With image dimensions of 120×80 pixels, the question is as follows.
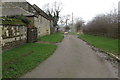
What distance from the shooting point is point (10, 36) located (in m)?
9.85

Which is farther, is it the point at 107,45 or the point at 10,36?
the point at 107,45

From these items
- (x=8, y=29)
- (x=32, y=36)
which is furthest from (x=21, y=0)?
(x=8, y=29)

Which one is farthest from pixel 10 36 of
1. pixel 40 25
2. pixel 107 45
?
pixel 40 25

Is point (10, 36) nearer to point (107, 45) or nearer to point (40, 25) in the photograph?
point (107, 45)

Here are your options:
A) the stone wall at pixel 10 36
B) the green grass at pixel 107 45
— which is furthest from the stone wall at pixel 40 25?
the stone wall at pixel 10 36

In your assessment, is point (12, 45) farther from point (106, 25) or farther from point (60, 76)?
point (106, 25)

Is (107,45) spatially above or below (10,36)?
below

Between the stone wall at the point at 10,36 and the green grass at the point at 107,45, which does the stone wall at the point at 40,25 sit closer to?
the green grass at the point at 107,45

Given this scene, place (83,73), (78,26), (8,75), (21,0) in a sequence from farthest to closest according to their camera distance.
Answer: (78,26) < (21,0) < (83,73) < (8,75)

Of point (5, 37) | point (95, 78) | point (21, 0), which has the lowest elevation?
point (95, 78)

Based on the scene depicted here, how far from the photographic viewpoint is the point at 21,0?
2338 centimetres

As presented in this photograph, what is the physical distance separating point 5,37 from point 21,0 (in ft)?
53.4

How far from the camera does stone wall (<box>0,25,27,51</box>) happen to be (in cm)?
869

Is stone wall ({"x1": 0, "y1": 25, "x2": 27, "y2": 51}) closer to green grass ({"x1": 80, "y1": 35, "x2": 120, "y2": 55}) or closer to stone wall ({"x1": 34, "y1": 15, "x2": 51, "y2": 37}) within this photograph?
green grass ({"x1": 80, "y1": 35, "x2": 120, "y2": 55})
